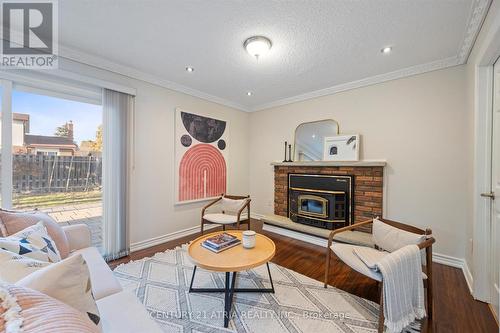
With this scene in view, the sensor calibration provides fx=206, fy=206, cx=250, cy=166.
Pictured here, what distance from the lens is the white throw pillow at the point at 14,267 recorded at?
889 mm

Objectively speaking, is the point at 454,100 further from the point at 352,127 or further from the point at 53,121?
Result: the point at 53,121

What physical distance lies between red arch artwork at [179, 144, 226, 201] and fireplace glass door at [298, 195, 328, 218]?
5.08ft

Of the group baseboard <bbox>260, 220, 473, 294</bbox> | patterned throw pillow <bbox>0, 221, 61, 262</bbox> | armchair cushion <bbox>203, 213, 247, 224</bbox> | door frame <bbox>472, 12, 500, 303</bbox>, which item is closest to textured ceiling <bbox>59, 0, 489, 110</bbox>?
door frame <bbox>472, 12, 500, 303</bbox>

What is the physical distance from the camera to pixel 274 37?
2.08 metres

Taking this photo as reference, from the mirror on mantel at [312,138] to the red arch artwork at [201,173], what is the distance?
4.88ft

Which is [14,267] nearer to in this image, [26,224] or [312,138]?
[26,224]

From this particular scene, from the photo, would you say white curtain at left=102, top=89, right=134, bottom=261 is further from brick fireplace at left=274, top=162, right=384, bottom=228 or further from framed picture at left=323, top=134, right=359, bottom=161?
framed picture at left=323, top=134, right=359, bottom=161

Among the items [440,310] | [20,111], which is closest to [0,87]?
[20,111]

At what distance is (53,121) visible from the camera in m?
2.41

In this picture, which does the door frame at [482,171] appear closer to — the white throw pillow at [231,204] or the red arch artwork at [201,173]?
the white throw pillow at [231,204]

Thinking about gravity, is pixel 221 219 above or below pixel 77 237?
below

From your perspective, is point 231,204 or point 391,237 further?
point 231,204

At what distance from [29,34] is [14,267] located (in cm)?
238

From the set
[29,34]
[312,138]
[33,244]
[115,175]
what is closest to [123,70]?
[29,34]
